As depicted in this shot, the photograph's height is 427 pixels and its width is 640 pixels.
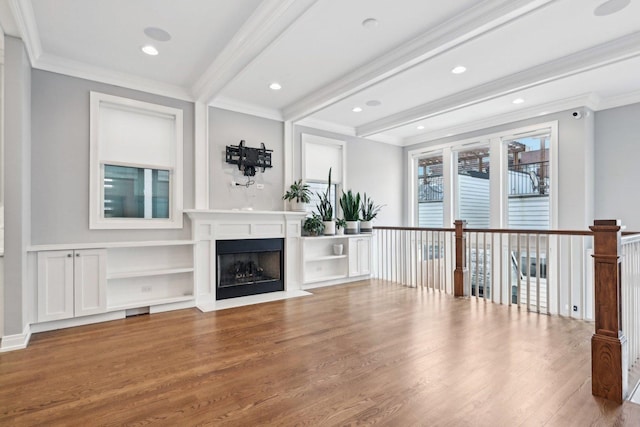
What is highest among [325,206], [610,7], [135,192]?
[610,7]

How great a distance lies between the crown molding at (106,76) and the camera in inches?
141

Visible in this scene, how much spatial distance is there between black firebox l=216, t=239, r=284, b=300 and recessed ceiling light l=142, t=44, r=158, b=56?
243 centimetres

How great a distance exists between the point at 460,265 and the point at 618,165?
2.65 m

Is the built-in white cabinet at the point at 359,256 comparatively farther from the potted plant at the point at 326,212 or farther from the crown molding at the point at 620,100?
the crown molding at the point at 620,100

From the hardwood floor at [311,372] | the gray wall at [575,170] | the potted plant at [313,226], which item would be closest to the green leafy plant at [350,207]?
the potted plant at [313,226]

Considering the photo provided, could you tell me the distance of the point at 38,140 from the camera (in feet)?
11.6

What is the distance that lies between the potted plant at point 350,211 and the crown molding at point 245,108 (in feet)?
5.96

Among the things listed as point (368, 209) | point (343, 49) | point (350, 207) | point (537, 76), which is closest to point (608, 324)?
point (537, 76)

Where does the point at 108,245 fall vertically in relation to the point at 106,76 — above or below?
below

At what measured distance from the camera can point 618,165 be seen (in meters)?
4.69

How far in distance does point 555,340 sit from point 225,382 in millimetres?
2945

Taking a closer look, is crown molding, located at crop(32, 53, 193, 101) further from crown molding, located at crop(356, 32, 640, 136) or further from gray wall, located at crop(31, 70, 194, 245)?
crown molding, located at crop(356, 32, 640, 136)

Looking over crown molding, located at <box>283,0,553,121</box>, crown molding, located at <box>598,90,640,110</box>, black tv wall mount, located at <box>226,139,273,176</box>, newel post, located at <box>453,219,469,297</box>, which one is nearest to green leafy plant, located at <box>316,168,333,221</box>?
black tv wall mount, located at <box>226,139,273,176</box>

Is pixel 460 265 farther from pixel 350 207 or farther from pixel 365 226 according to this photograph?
pixel 350 207
